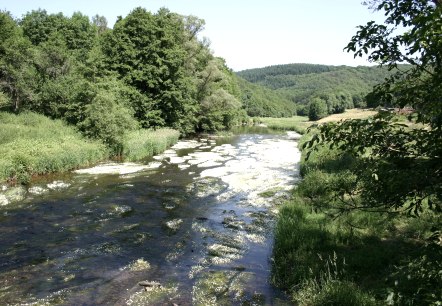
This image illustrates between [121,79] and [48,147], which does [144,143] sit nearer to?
[48,147]

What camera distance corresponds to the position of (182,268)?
1093 centimetres

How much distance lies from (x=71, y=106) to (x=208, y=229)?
25.7 m

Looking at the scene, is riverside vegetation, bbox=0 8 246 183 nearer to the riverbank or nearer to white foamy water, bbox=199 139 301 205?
the riverbank

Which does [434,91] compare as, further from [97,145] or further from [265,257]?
[97,145]

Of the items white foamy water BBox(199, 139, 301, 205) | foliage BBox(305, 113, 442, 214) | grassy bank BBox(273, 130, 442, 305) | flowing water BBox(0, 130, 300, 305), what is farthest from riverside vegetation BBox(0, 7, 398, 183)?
foliage BBox(305, 113, 442, 214)

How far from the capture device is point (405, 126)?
17.1 feet

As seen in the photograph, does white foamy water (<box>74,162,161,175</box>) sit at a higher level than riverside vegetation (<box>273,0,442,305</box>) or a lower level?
lower

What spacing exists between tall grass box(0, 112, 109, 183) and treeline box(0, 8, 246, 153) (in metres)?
2.09

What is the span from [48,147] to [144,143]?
10145mm

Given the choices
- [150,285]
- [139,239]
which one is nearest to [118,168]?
[139,239]

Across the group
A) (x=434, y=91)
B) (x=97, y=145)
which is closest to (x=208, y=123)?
(x=97, y=145)

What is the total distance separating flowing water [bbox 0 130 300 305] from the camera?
9391mm

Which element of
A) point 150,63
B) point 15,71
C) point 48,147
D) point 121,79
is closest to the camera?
point 48,147

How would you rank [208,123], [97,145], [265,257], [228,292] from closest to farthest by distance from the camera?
[228,292] < [265,257] < [97,145] < [208,123]
